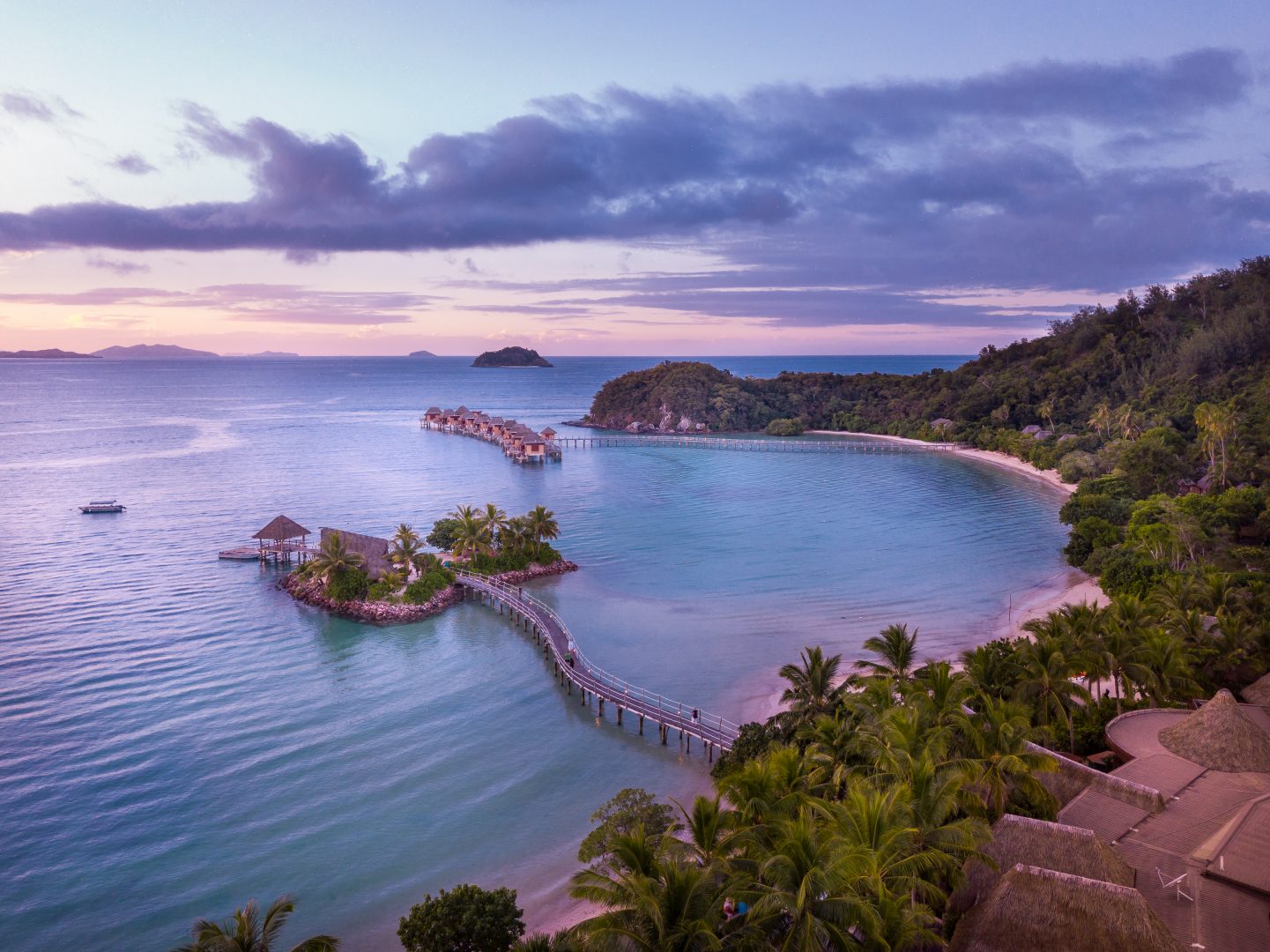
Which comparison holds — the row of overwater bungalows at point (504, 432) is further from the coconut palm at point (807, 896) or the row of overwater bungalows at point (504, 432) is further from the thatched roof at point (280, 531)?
the coconut palm at point (807, 896)

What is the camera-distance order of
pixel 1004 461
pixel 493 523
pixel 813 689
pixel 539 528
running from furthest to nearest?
pixel 1004 461, pixel 539 528, pixel 493 523, pixel 813 689

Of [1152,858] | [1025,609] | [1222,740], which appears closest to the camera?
[1152,858]

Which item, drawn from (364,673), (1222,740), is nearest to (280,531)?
(364,673)

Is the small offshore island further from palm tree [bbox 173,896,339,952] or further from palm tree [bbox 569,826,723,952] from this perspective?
palm tree [bbox 569,826,723,952]

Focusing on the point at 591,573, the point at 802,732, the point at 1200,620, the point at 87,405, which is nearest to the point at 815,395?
the point at 591,573

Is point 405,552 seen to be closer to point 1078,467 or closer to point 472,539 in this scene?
point 472,539

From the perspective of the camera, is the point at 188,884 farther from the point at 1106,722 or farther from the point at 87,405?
the point at 87,405

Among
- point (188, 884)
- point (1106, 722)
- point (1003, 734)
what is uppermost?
point (1003, 734)
